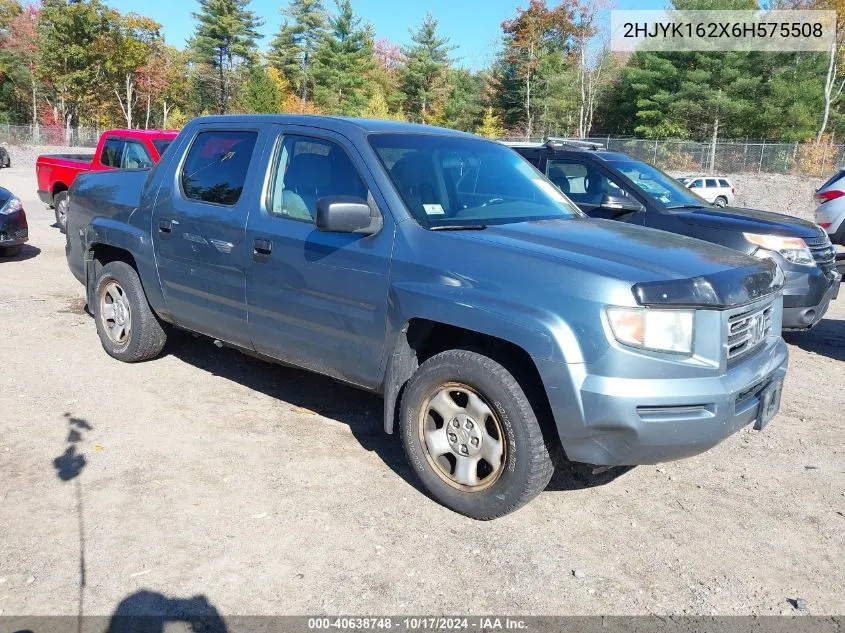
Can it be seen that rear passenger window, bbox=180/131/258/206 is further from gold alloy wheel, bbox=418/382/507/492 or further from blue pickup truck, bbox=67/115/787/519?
gold alloy wheel, bbox=418/382/507/492

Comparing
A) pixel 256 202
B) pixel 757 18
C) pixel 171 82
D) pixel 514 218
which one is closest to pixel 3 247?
pixel 256 202

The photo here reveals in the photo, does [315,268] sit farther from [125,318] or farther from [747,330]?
[125,318]

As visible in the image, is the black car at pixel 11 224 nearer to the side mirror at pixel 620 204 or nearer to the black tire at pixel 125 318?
the black tire at pixel 125 318

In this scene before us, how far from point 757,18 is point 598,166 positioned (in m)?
41.3

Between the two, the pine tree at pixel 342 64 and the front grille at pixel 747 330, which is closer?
the front grille at pixel 747 330

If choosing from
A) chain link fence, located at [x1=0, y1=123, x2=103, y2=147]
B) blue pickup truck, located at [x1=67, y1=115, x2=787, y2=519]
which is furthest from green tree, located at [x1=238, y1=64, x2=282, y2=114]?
blue pickup truck, located at [x1=67, y1=115, x2=787, y2=519]

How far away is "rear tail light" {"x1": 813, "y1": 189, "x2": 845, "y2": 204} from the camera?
34.7ft

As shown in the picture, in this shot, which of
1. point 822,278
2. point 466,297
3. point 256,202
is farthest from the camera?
point 822,278

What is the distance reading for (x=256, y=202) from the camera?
4.38m

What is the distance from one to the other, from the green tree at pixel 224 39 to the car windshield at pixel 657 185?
192ft

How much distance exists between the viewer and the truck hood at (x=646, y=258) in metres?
3.15

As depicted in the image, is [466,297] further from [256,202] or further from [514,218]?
[256,202]

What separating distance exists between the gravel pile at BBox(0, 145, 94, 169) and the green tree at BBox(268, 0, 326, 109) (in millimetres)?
22647

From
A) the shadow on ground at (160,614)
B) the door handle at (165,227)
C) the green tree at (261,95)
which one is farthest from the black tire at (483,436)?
the green tree at (261,95)
